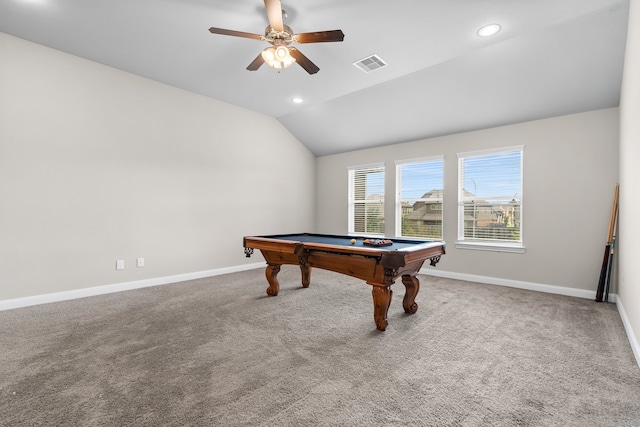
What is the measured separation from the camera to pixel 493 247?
4461mm

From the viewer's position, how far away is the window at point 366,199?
19.5 ft

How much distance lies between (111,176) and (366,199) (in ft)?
14.0

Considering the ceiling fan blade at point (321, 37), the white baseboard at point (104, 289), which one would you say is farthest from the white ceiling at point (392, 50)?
the white baseboard at point (104, 289)

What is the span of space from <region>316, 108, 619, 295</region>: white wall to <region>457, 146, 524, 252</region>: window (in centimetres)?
11

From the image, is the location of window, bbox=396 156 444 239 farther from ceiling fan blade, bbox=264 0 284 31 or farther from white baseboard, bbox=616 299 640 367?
ceiling fan blade, bbox=264 0 284 31

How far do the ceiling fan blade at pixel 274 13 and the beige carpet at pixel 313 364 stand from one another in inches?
102

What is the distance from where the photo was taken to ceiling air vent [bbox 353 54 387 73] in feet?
11.4

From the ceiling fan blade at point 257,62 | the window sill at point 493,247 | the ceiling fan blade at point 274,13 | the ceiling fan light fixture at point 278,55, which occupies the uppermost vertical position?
the ceiling fan blade at point 274,13

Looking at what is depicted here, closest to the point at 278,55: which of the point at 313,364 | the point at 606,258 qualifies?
the point at 313,364

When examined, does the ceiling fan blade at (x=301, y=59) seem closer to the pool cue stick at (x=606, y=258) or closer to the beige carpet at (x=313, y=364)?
the beige carpet at (x=313, y=364)

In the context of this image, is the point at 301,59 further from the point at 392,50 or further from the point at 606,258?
the point at 606,258

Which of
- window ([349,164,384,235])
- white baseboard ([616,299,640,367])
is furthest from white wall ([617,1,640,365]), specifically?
window ([349,164,384,235])

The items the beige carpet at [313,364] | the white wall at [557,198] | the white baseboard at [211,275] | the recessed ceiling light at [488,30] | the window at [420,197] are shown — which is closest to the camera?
the beige carpet at [313,364]

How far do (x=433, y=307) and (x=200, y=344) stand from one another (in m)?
2.39
